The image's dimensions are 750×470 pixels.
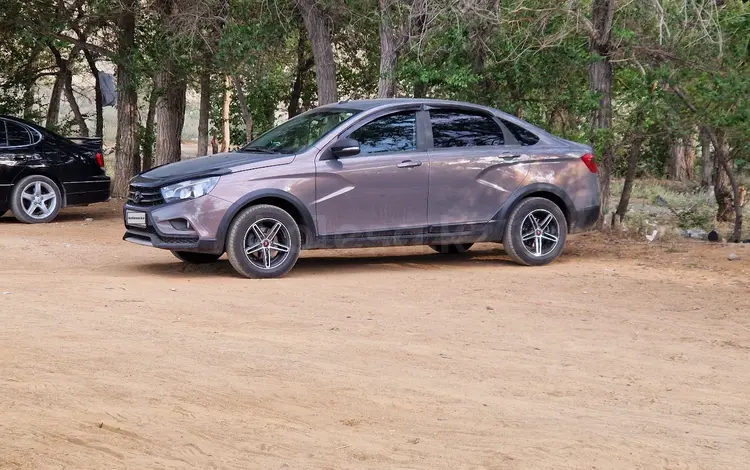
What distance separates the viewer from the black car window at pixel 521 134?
1226 centimetres

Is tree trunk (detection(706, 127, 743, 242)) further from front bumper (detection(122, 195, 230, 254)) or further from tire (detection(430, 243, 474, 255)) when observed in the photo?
front bumper (detection(122, 195, 230, 254))

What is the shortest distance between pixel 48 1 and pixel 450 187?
1145cm

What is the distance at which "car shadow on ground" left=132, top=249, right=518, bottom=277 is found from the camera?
11555 mm

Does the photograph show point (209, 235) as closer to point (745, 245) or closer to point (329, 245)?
point (329, 245)

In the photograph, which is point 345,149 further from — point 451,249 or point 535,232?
point 451,249

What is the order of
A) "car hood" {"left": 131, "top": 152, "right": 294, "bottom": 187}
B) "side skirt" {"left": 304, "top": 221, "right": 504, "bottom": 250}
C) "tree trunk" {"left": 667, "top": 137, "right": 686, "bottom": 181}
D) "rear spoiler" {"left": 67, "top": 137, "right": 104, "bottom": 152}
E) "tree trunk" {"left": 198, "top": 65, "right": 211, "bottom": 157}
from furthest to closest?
1. "tree trunk" {"left": 667, "top": 137, "right": 686, "bottom": 181}
2. "tree trunk" {"left": 198, "top": 65, "right": 211, "bottom": 157}
3. "rear spoiler" {"left": 67, "top": 137, "right": 104, "bottom": 152}
4. "side skirt" {"left": 304, "top": 221, "right": 504, "bottom": 250}
5. "car hood" {"left": 131, "top": 152, "right": 294, "bottom": 187}

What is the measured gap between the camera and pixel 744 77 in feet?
48.6

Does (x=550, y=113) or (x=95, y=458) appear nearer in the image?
(x=95, y=458)

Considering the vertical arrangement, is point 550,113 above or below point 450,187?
above

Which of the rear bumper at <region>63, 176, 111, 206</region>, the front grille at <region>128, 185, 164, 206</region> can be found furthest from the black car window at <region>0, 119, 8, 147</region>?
the front grille at <region>128, 185, 164, 206</region>

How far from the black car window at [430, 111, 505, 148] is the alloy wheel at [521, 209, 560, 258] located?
883 millimetres

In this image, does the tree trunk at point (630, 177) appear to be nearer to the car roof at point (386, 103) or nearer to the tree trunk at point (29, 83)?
the car roof at point (386, 103)

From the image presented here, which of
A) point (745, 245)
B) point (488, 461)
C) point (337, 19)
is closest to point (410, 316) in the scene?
point (488, 461)

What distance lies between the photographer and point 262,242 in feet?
35.9
